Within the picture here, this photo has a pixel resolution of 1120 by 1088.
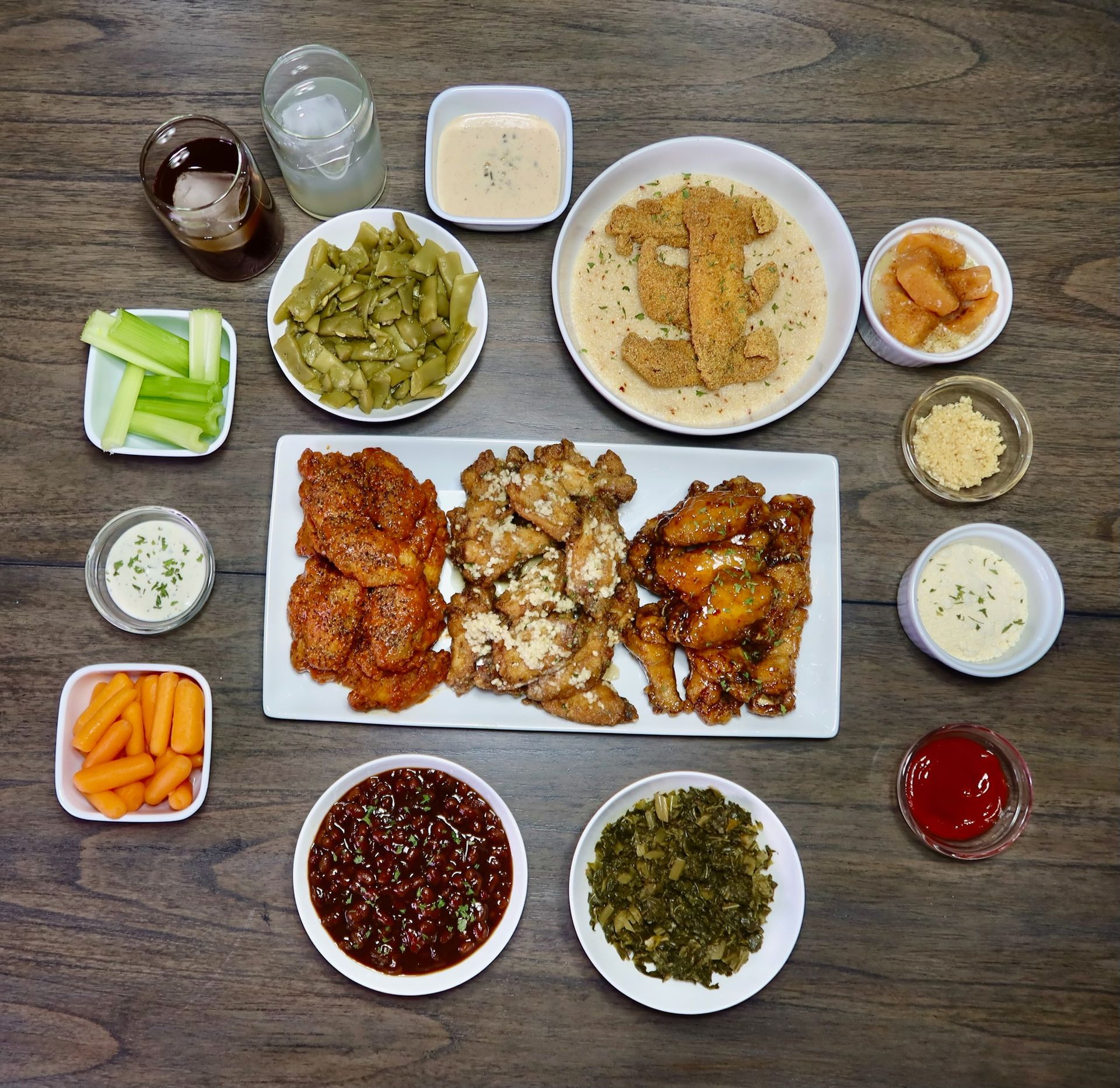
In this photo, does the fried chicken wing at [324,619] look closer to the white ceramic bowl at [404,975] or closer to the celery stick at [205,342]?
the white ceramic bowl at [404,975]

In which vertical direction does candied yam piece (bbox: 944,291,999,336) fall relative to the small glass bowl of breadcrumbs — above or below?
above

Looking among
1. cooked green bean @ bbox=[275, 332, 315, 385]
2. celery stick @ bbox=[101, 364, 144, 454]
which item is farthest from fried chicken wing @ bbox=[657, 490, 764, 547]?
celery stick @ bbox=[101, 364, 144, 454]

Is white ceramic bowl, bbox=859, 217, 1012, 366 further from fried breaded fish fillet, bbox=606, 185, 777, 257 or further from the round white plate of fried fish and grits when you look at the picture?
fried breaded fish fillet, bbox=606, 185, 777, 257

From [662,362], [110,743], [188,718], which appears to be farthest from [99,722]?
[662,362]

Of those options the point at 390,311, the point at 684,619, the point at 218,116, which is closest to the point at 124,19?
the point at 218,116

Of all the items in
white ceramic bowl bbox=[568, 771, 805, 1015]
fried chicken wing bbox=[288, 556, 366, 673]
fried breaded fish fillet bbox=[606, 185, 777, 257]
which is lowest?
white ceramic bowl bbox=[568, 771, 805, 1015]

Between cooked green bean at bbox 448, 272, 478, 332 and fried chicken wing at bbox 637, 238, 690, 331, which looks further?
fried chicken wing at bbox 637, 238, 690, 331
